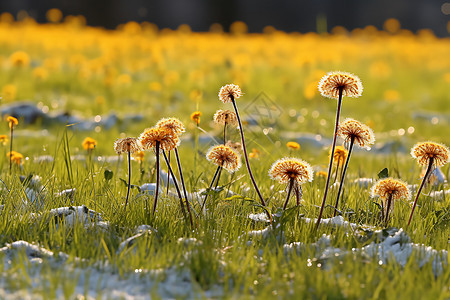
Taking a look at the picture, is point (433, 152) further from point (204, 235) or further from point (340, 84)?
point (204, 235)

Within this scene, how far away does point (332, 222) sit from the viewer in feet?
9.13

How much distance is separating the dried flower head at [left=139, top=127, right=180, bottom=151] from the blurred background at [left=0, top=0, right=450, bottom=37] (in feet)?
60.5

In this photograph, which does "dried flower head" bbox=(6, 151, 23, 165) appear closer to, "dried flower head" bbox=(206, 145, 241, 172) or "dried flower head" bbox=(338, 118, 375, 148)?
"dried flower head" bbox=(206, 145, 241, 172)

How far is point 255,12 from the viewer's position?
73.0 feet

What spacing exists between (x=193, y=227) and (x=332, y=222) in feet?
2.45

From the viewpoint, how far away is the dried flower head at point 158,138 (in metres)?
2.50

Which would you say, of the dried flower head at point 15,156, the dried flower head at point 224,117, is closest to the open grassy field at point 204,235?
the dried flower head at point 15,156

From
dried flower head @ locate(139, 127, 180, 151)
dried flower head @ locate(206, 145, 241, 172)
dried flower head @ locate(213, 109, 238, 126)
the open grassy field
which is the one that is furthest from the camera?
dried flower head @ locate(213, 109, 238, 126)

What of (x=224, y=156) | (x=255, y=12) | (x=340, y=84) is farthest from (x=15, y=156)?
(x=255, y=12)

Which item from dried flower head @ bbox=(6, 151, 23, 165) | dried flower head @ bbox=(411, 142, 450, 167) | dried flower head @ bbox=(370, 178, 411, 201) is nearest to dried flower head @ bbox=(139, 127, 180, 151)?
dried flower head @ bbox=(370, 178, 411, 201)

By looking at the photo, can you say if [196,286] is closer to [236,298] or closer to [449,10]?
[236,298]

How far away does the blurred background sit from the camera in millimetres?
20422

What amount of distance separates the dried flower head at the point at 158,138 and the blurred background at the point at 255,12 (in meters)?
18.4

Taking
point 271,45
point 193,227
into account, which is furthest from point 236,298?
point 271,45
